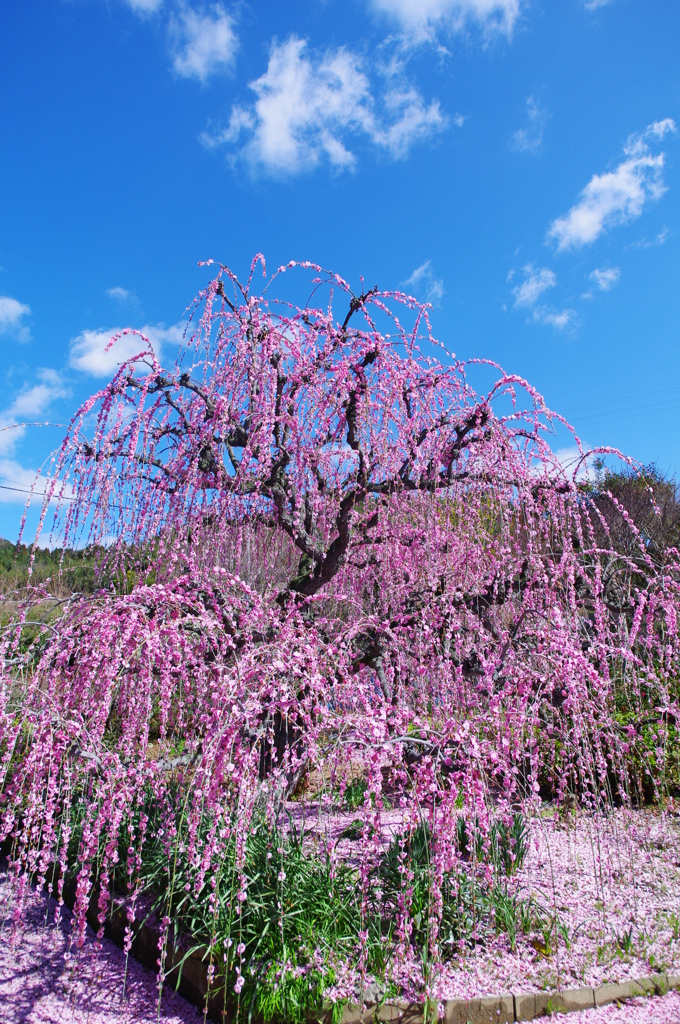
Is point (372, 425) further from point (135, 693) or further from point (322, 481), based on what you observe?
point (135, 693)

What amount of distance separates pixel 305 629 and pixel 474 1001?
1.87 metres

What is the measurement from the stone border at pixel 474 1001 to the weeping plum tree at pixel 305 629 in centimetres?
15

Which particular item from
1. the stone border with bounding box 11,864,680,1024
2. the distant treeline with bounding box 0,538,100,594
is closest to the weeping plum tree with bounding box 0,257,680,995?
the stone border with bounding box 11,864,680,1024

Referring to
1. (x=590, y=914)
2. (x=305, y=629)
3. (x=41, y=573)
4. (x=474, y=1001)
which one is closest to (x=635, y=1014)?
(x=590, y=914)

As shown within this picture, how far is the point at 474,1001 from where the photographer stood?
2449 millimetres

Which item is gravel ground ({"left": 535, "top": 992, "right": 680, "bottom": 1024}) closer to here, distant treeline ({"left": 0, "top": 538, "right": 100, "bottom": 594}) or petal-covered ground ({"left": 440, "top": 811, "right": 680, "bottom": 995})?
petal-covered ground ({"left": 440, "top": 811, "right": 680, "bottom": 995})

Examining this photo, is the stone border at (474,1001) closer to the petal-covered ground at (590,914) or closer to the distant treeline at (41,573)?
the petal-covered ground at (590,914)

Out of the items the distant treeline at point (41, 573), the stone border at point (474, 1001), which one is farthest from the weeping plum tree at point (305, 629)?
the distant treeline at point (41, 573)

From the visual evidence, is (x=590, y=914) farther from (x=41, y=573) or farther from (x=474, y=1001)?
(x=41, y=573)

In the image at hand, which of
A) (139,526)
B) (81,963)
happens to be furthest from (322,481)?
(81,963)

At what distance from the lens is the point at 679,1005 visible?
8.57 ft

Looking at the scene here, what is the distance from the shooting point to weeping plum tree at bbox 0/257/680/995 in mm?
2791

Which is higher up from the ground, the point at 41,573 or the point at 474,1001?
the point at 41,573

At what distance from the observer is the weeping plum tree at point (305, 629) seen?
2791 mm
